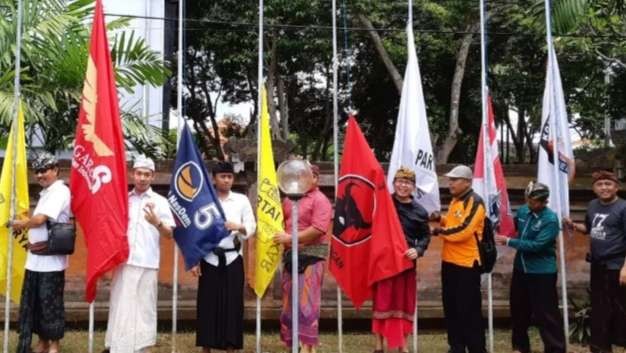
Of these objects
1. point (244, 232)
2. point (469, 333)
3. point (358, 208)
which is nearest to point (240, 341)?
point (244, 232)

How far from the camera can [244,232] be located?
5695 millimetres

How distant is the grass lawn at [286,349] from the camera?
262 inches

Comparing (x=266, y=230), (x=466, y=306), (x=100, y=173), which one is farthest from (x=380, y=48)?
(x=100, y=173)

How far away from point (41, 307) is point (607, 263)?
4.62 metres

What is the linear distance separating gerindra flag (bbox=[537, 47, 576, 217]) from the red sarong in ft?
5.84

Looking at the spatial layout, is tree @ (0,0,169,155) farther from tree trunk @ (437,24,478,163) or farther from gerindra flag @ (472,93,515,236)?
tree trunk @ (437,24,478,163)

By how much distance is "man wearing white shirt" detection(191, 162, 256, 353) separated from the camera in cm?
570

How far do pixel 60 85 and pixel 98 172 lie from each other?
179 cm

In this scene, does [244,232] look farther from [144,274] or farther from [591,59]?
[591,59]

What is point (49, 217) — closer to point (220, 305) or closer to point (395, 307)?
point (220, 305)

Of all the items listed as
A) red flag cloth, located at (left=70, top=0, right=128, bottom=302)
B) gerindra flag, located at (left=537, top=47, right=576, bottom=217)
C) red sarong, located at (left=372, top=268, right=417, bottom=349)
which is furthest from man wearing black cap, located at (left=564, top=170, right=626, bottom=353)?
red flag cloth, located at (left=70, top=0, right=128, bottom=302)

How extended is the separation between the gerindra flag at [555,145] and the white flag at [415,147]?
1.13 metres

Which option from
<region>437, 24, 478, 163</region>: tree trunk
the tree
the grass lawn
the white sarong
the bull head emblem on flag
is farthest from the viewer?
<region>437, 24, 478, 163</region>: tree trunk

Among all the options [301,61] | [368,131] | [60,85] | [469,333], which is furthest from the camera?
[368,131]
